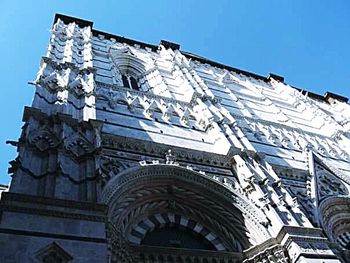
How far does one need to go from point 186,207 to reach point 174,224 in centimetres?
46

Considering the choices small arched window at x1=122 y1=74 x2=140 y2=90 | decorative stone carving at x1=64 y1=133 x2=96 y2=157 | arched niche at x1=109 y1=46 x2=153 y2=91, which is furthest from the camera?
arched niche at x1=109 y1=46 x2=153 y2=91

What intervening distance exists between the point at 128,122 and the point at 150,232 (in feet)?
10.8

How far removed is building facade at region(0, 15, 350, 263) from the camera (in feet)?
18.5

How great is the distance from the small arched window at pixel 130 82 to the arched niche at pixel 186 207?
21.1 feet

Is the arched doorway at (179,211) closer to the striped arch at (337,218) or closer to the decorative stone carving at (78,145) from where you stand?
the decorative stone carving at (78,145)

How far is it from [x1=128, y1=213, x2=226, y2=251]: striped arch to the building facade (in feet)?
0.07

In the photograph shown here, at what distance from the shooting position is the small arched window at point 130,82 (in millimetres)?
14516

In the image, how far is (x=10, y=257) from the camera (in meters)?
4.75

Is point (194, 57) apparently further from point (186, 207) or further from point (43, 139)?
point (43, 139)

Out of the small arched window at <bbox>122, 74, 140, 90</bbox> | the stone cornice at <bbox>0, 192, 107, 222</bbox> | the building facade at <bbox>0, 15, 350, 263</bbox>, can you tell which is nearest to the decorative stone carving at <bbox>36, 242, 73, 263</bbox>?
the building facade at <bbox>0, 15, 350, 263</bbox>

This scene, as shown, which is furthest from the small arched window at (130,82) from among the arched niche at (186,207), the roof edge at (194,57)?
the arched niche at (186,207)

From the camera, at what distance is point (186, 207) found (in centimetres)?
863

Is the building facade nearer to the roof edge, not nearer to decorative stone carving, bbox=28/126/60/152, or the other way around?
decorative stone carving, bbox=28/126/60/152

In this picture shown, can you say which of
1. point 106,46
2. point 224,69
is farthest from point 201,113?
point 224,69
